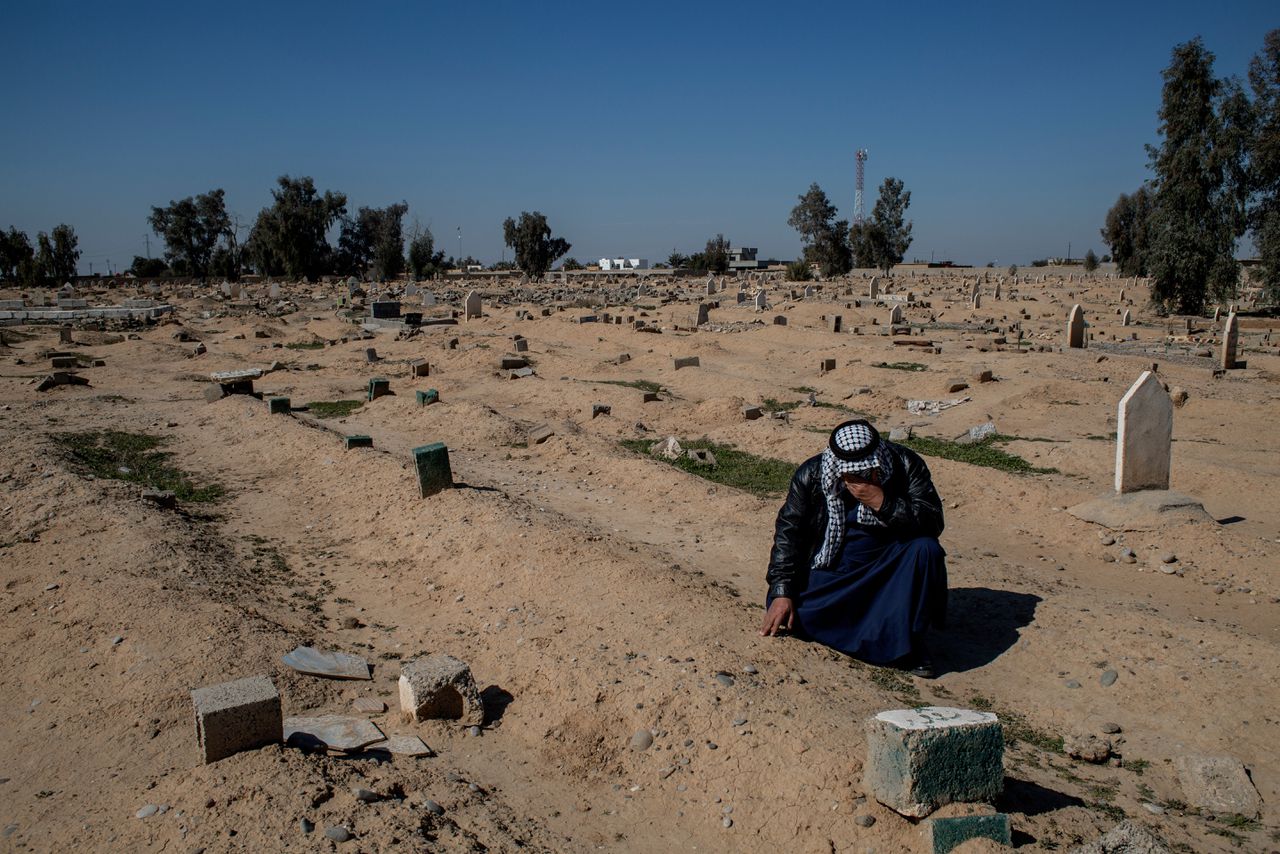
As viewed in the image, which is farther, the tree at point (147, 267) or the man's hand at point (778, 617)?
the tree at point (147, 267)

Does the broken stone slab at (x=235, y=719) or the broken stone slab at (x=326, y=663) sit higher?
the broken stone slab at (x=235, y=719)

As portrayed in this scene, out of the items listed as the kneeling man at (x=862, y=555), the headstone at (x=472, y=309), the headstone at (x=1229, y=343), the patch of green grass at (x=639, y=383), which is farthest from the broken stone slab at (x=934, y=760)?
the headstone at (x=472, y=309)

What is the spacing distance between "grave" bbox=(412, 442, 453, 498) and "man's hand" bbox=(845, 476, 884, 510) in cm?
482

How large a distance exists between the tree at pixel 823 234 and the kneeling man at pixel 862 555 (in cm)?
Answer: 5427

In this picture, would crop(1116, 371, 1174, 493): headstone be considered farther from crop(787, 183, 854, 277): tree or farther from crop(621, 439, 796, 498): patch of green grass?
crop(787, 183, 854, 277): tree

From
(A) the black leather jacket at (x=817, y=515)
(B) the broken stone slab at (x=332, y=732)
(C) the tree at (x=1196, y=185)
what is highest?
(C) the tree at (x=1196, y=185)

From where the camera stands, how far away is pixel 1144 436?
8.43 metres

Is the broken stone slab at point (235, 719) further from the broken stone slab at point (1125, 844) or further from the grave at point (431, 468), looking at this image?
the grave at point (431, 468)

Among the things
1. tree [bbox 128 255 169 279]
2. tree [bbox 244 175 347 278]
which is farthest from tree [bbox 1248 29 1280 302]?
tree [bbox 128 255 169 279]

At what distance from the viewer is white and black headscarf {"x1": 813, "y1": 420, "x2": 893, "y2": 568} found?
511 cm

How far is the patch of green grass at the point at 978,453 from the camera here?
10836 mm

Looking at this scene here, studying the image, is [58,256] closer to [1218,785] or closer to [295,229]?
[295,229]

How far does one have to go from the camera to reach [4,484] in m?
8.70

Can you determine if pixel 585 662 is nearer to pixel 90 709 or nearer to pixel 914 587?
pixel 914 587
